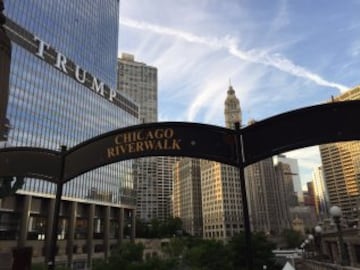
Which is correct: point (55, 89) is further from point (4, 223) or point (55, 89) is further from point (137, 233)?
point (137, 233)

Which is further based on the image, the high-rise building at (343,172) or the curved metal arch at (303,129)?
the high-rise building at (343,172)

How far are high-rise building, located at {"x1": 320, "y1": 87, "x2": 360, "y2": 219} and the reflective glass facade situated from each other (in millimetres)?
115358

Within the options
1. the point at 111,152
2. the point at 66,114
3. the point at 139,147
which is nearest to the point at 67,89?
the point at 66,114

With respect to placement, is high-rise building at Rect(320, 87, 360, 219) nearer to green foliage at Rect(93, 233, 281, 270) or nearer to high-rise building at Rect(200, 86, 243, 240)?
high-rise building at Rect(200, 86, 243, 240)

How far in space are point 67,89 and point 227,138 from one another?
8157 cm

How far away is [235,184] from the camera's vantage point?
16650cm

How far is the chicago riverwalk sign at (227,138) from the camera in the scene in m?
6.73

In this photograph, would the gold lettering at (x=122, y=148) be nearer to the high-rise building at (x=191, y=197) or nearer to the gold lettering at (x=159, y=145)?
the gold lettering at (x=159, y=145)

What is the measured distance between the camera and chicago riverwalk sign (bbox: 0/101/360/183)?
673 cm

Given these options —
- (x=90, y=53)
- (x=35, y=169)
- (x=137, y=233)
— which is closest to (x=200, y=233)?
(x=137, y=233)

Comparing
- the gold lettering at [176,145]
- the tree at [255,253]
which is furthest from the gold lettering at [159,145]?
the tree at [255,253]

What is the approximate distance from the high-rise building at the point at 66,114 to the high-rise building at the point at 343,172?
382ft

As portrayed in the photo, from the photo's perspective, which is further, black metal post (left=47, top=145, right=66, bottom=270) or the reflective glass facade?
the reflective glass facade

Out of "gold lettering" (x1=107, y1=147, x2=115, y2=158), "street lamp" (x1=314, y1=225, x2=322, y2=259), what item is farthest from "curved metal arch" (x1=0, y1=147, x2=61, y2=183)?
"street lamp" (x1=314, y1=225, x2=322, y2=259)
